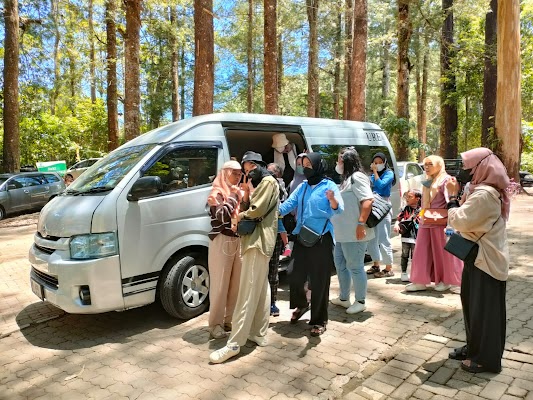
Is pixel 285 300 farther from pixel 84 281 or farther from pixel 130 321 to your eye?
pixel 84 281

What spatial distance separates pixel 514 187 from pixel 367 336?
6.66 ft

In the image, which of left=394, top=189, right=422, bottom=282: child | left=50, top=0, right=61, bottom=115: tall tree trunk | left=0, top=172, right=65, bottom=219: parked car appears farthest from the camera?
left=50, top=0, right=61, bottom=115: tall tree trunk

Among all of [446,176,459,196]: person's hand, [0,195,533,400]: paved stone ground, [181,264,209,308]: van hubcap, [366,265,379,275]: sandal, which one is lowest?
[0,195,533,400]: paved stone ground

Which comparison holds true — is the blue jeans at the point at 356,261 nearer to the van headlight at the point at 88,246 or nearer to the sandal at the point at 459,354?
the sandal at the point at 459,354

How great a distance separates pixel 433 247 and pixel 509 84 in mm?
A: 8014

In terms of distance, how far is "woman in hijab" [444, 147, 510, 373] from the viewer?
3322 millimetres

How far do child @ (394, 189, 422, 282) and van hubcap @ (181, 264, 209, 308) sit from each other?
2.91 meters

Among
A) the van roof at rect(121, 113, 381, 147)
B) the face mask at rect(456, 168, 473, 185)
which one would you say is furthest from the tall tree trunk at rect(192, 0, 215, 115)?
the face mask at rect(456, 168, 473, 185)

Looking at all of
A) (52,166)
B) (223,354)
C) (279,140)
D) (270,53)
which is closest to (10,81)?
(52,166)

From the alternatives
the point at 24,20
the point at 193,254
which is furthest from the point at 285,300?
the point at 24,20

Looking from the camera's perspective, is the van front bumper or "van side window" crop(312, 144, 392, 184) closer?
the van front bumper

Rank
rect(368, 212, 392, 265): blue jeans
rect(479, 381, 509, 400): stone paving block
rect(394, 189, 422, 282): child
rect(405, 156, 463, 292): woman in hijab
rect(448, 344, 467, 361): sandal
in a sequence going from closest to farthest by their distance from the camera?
rect(479, 381, 509, 400): stone paving block → rect(448, 344, 467, 361): sandal → rect(405, 156, 463, 292): woman in hijab → rect(394, 189, 422, 282): child → rect(368, 212, 392, 265): blue jeans

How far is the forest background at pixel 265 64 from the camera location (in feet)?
50.5

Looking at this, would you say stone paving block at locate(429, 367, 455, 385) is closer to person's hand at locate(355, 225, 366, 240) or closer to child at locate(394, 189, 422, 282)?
person's hand at locate(355, 225, 366, 240)
